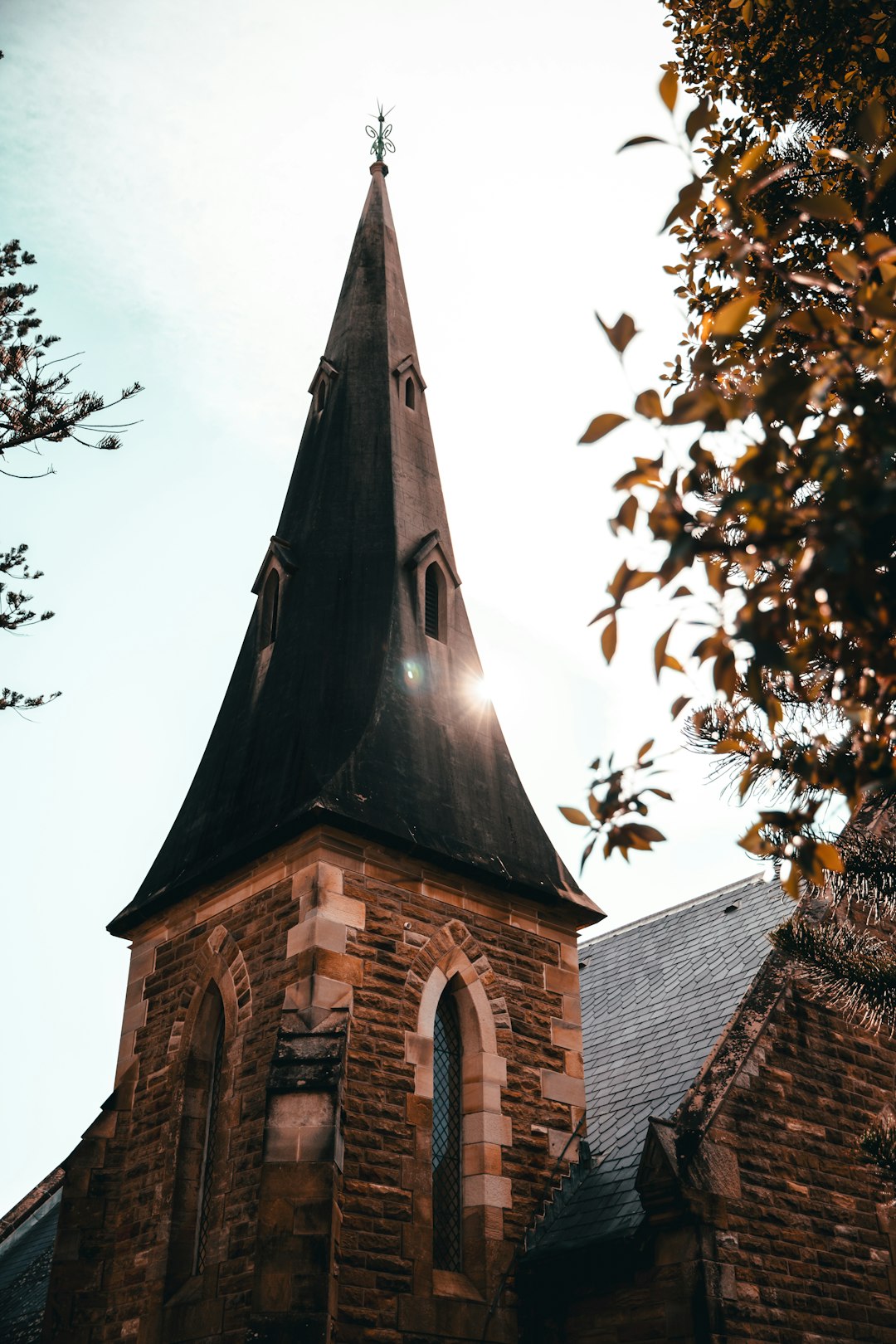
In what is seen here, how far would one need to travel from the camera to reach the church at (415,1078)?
9844 mm

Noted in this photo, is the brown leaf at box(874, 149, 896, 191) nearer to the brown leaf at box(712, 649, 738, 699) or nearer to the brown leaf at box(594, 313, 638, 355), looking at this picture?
the brown leaf at box(594, 313, 638, 355)

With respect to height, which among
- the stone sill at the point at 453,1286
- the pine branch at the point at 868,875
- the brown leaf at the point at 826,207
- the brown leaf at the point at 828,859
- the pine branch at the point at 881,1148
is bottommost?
the brown leaf at the point at 828,859

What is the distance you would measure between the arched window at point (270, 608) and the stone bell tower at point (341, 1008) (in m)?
0.03

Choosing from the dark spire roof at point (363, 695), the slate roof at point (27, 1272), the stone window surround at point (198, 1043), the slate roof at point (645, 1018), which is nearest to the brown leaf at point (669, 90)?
the dark spire roof at point (363, 695)

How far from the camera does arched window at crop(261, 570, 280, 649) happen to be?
583 inches

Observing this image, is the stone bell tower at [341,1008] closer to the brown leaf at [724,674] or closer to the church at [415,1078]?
the church at [415,1078]

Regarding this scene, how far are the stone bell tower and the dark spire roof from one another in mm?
40

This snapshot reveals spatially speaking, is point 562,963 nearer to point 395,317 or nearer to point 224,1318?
point 224,1318

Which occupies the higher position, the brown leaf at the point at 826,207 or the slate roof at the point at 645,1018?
the slate roof at the point at 645,1018

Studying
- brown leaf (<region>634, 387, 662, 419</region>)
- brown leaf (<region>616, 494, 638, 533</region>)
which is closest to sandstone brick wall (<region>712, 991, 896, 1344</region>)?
brown leaf (<region>616, 494, 638, 533</region>)

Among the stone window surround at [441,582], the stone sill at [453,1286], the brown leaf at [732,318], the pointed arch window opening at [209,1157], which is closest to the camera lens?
the brown leaf at [732,318]

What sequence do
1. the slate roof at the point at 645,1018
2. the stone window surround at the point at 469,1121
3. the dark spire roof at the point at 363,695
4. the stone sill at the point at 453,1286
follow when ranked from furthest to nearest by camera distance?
the dark spire roof at the point at 363,695 → the slate roof at the point at 645,1018 → the stone window surround at the point at 469,1121 → the stone sill at the point at 453,1286

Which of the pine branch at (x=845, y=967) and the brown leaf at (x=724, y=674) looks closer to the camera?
the brown leaf at (x=724, y=674)

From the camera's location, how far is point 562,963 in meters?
12.9
